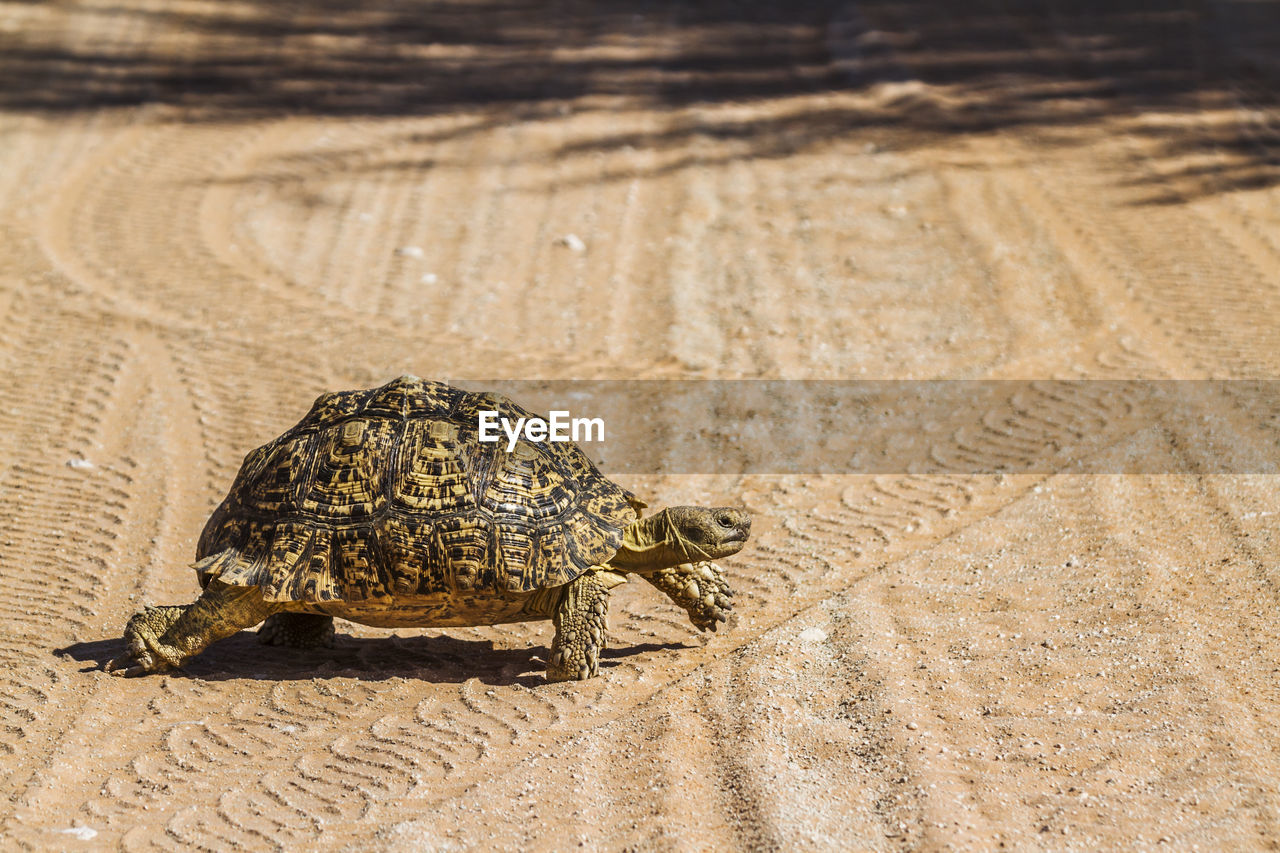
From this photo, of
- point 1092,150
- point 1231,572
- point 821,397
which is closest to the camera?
point 1231,572

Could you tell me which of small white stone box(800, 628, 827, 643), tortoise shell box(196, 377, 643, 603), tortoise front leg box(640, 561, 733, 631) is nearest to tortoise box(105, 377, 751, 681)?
tortoise shell box(196, 377, 643, 603)

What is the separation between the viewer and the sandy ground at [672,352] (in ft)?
14.2

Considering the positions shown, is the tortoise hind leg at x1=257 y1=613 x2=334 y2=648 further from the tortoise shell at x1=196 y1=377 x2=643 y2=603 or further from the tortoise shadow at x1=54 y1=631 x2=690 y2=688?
the tortoise shell at x1=196 y1=377 x2=643 y2=603

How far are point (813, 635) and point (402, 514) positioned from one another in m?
1.97

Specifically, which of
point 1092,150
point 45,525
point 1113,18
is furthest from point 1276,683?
point 1113,18

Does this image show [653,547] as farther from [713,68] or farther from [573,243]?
[713,68]

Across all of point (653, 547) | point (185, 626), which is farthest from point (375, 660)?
point (653, 547)

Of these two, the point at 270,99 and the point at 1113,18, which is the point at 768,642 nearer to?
the point at 270,99

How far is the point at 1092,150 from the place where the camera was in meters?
12.6

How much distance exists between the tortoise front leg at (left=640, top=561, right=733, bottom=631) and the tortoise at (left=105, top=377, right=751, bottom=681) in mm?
212

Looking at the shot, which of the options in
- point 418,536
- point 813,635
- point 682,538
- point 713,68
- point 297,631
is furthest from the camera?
point 713,68

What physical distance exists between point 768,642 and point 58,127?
11490 mm

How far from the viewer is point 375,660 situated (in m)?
5.58

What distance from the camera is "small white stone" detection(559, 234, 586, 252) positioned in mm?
10766
